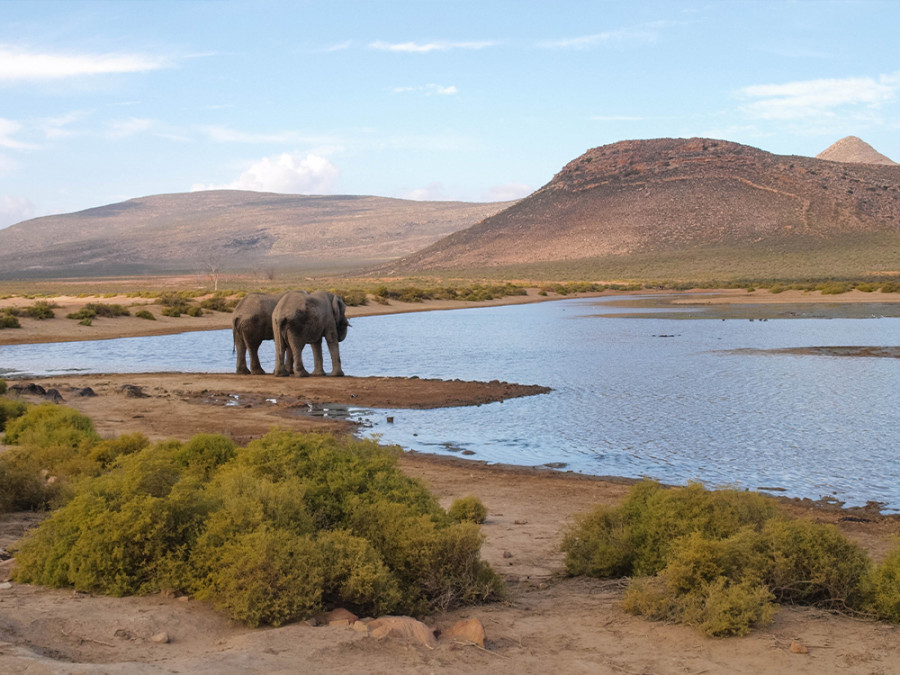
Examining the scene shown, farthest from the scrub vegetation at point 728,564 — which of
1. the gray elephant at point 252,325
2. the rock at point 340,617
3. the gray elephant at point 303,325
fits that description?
the gray elephant at point 252,325

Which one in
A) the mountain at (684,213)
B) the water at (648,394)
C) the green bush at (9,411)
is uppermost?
the mountain at (684,213)

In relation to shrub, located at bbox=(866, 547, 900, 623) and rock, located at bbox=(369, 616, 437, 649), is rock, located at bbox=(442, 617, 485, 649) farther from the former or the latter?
shrub, located at bbox=(866, 547, 900, 623)

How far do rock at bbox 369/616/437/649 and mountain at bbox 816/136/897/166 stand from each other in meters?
202

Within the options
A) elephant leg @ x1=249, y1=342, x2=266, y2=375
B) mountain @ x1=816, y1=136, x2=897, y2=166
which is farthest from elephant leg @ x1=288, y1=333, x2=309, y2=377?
mountain @ x1=816, y1=136, x2=897, y2=166

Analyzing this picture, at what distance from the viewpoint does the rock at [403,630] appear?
5.61 metres

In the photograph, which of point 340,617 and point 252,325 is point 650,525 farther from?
point 252,325

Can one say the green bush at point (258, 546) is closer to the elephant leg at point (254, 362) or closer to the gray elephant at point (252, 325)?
the gray elephant at point (252, 325)

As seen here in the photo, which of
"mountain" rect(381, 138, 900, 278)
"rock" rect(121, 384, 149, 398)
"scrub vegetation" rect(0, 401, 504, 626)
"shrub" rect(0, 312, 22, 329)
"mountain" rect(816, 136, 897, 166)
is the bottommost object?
"scrub vegetation" rect(0, 401, 504, 626)

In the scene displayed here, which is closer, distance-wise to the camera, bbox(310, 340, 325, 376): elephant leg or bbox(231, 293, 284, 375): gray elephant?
bbox(310, 340, 325, 376): elephant leg

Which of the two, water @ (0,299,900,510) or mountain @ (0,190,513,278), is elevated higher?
mountain @ (0,190,513,278)

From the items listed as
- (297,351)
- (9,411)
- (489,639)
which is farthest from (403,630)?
(297,351)

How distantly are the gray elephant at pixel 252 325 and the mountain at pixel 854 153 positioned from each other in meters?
188

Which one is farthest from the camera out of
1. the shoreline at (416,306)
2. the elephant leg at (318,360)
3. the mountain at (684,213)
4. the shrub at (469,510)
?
the mountain at (684,213)

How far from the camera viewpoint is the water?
12922 mm
